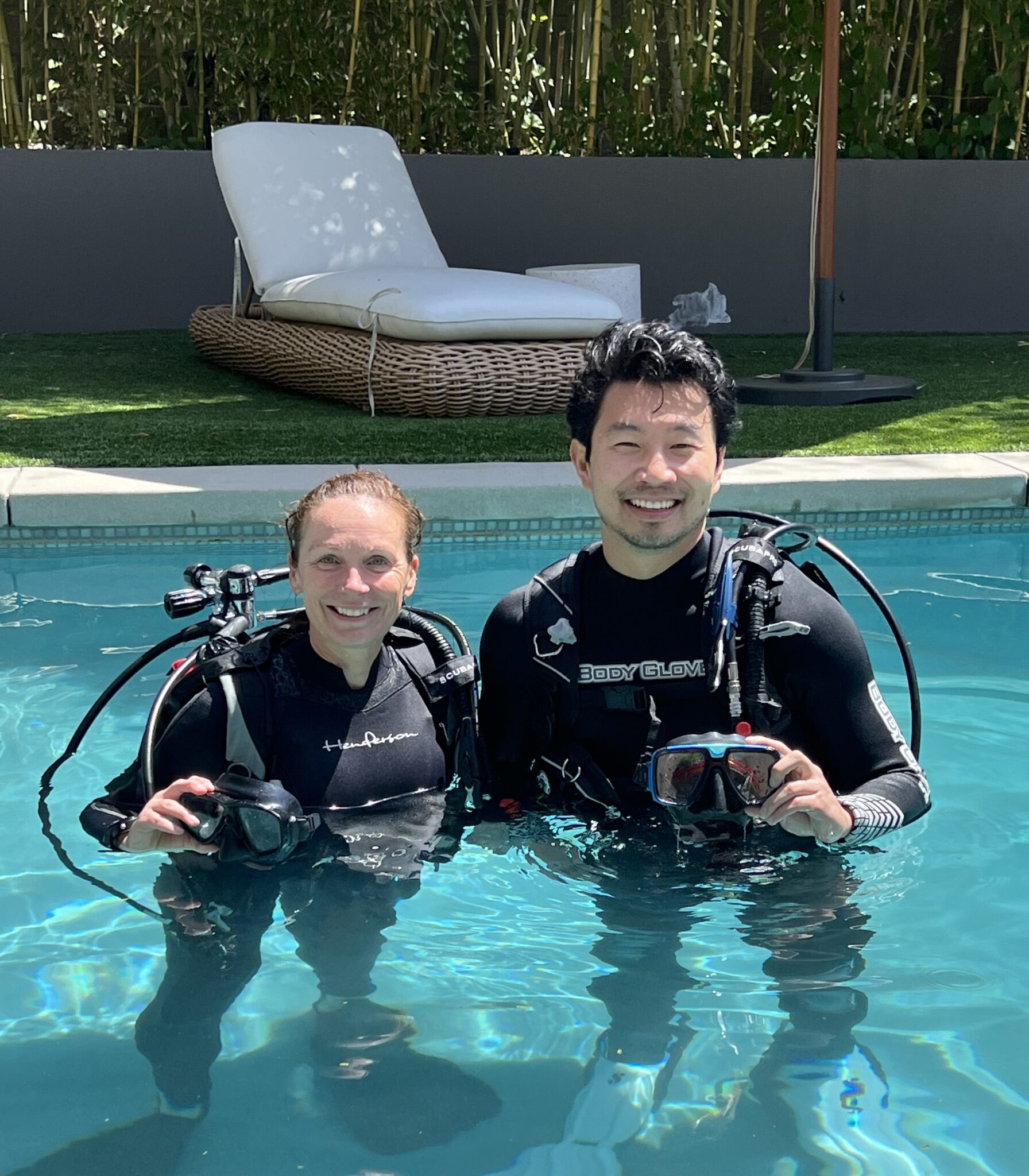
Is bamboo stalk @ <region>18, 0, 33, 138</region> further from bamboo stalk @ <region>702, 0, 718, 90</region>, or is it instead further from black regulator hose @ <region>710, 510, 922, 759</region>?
black regulator hose @ <region>710, 510, 922, 759</region>

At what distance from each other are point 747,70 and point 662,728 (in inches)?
326

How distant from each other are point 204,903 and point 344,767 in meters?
0.35

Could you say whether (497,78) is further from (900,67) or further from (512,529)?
(512,529)

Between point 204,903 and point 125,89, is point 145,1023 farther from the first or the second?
point 125,89

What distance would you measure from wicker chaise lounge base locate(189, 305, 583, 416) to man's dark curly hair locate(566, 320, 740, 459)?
3611 mm

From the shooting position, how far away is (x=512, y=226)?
30.8 ft

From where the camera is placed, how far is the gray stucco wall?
349 inches

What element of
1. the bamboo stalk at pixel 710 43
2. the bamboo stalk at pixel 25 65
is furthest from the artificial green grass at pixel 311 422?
the bamboo stalk at pixel 710 43

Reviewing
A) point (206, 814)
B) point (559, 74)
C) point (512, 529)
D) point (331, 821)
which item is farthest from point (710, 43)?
point (206, 814)

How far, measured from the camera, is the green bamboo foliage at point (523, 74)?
29.9 feet

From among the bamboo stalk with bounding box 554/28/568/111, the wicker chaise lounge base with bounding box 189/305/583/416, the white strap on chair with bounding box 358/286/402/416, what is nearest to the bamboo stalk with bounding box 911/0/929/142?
the bamboo stalk with bounding box 554/28/568/111

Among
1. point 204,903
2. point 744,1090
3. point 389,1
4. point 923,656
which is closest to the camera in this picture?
point 744,1090

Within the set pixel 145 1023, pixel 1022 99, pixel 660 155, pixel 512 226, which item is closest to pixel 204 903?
pixel 145 1023

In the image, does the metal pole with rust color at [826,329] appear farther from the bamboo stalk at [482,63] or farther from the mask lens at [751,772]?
the mask lens at [751,772]
